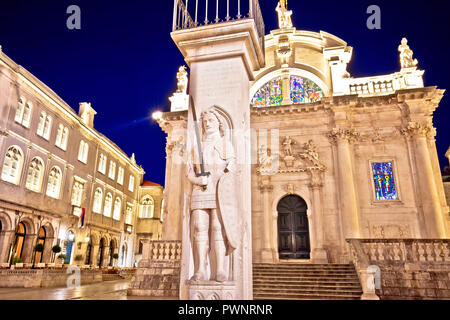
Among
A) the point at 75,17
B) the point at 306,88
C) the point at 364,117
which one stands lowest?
the point at 75,17

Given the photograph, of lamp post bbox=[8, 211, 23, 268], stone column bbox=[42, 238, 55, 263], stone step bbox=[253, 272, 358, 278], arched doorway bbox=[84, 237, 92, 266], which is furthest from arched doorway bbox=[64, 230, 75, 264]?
stone step bbox=[253, 272, 358, 278]

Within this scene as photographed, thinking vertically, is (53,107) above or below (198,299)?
above

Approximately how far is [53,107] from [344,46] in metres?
22.3

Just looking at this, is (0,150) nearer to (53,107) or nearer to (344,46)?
(53,107)

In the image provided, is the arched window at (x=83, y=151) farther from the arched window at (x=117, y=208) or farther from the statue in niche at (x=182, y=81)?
the statue in niche at (x=182, y=81)

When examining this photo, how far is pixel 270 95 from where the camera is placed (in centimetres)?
2091

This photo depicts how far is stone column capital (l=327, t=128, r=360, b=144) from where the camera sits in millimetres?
17672

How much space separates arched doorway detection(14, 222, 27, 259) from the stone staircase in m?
17.7

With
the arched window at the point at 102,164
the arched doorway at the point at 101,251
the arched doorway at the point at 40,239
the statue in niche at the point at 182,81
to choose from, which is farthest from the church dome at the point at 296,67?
the arched doorway at the point at 101,251

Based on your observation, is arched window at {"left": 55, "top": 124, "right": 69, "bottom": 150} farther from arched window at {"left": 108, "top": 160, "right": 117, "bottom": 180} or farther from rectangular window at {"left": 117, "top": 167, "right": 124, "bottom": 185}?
rectangular window at {"left": 117, "top": 167, "right": 124, "bottom": 185}

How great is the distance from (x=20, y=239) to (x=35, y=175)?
466 centimetres

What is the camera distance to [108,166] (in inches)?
1403

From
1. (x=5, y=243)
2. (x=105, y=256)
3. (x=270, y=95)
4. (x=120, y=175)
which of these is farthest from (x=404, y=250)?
(x=120, y=175)
